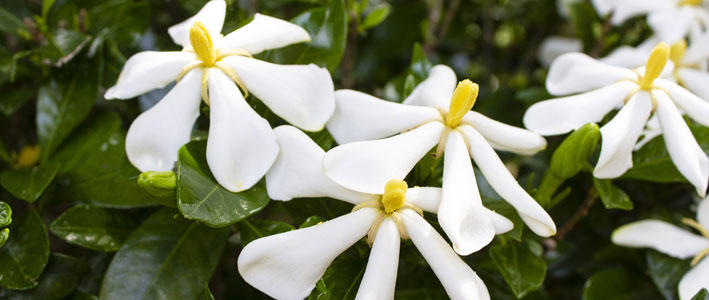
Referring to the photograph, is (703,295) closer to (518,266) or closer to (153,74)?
(518,266)

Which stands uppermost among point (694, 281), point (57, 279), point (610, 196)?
point (610, 196)

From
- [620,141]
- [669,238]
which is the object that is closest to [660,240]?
[669,238]

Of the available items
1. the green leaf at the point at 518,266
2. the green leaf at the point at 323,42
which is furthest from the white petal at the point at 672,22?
the green leaf at the point at 323,42

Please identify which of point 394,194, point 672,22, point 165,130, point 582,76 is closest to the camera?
point 394,194

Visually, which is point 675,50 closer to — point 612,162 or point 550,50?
point 612,162

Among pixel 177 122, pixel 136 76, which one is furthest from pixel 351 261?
pixel 136 76

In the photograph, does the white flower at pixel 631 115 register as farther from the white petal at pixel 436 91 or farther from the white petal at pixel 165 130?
the white petal at pixel 165 130
